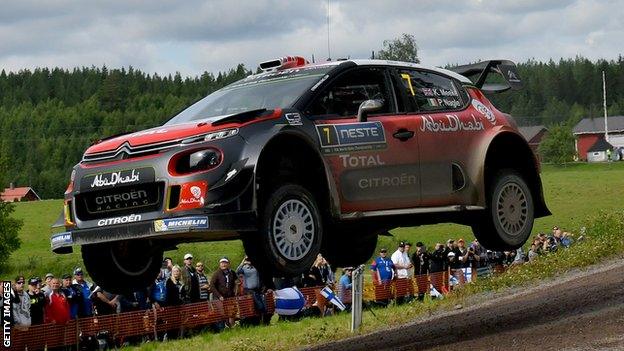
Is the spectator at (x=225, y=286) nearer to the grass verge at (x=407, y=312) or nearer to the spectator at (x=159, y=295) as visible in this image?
the grass verge at (x=407, y=312)

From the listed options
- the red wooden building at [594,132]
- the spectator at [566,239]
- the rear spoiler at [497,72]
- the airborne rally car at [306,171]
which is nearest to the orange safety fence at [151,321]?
the airborne rally car at [306,171]

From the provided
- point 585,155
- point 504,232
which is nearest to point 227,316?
point 504,232

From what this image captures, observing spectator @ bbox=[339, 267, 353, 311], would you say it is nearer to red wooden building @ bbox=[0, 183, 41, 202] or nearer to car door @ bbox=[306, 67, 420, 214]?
car door @ bbox=[306, 67, 420, 214]

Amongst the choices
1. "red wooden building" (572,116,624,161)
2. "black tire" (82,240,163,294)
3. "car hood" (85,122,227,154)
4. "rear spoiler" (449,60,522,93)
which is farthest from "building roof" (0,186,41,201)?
"car hood" (85,122,227,154)

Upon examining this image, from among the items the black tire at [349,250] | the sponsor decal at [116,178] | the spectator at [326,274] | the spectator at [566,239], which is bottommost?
the spectator at [566,239]

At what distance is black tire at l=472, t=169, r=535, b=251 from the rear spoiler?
80 cm

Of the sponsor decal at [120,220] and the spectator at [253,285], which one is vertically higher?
the sponsor decal at [120,220]

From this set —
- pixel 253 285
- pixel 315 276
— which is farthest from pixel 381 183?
pixel 315 276

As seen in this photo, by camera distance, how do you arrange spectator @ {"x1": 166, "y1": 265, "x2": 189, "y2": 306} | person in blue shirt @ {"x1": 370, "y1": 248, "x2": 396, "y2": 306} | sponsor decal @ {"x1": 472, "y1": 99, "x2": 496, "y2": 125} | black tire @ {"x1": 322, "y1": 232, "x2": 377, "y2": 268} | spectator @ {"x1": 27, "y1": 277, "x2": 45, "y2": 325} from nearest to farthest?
1. sponsor decal @ {"x1": 472, "y1": 99, "x2": 496, "y2": 125}
2. black tire @ {"x1": 322, "y1": 232, "x2": 377, "y2": 268}
3. spectator @ {"x1": 27, "y1": 277, "x2": 45, "y2": 325}
4. spectator @ {"x1": 166, "y1": 265, "x2": 189, "y2": 306}
5. person in blue shirt @ {"x1": 370, "y1": 248, "x2": 396, "y2": 306}

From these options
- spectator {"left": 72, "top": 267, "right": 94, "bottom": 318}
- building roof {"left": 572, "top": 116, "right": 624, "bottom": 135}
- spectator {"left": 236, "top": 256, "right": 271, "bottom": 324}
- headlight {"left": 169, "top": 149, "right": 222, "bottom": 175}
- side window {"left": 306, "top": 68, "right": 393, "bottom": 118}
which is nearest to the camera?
headlight {"left": 169, "top": 149, "right": 222, "bottom": 175}

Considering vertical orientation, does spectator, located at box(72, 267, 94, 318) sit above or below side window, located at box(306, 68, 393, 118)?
below

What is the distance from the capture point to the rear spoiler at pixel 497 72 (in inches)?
390

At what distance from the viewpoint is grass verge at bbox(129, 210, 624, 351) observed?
15109 mm

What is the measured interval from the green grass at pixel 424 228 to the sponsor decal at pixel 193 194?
30055 mm
